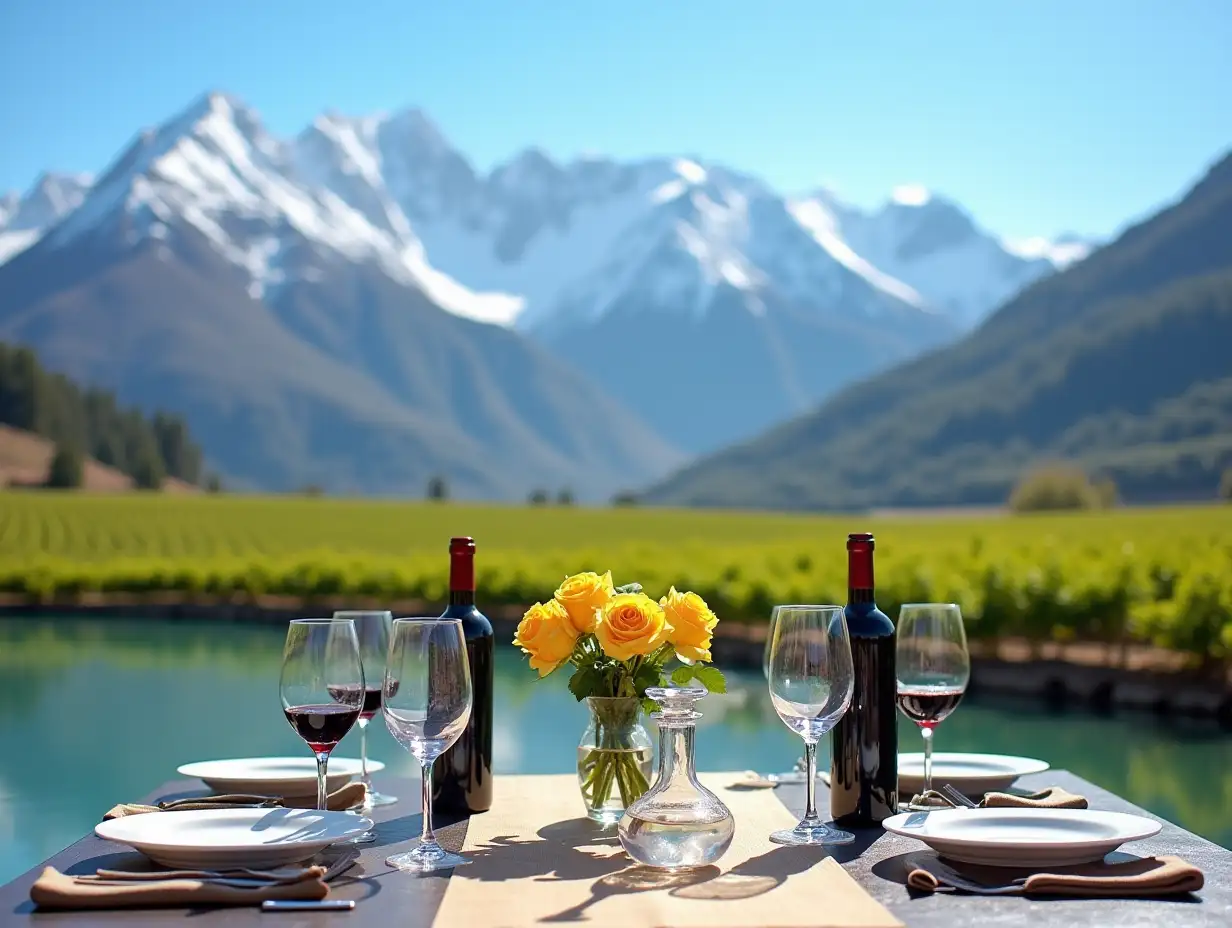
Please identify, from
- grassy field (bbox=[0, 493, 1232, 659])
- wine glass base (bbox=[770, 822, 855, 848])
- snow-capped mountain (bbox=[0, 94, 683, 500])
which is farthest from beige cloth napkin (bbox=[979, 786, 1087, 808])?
snow-capped mountain (bbox=[0, 94, 683, 500])

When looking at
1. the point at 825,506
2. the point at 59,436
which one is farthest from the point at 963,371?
the point at 59,436

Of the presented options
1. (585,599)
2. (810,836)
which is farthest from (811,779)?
(585,599)

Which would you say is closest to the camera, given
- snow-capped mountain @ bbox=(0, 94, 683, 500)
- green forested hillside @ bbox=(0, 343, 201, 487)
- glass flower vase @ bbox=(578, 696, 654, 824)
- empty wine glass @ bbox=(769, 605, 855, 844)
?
empty wine glass @ bbox=(769, 605, 855, 844)

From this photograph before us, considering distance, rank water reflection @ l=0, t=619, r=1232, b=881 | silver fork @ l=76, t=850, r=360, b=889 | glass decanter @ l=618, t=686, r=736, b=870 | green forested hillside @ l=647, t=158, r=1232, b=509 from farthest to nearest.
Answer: green forested hillside @ l=647, t=158, r=1232, b=509 → water reflection @ l=0, t=619, r=1232, b=881 → glass decanter @ l=618, t=686, r=736, b=870 → silver fork @ l=76, t=850, r=360, b=889

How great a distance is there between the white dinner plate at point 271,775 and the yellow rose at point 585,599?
20.1 inches

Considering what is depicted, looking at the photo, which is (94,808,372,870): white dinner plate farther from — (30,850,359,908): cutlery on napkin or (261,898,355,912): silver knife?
(261,898,355,912): silver knife

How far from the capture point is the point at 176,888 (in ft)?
5.90

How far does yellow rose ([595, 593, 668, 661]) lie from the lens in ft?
7.25

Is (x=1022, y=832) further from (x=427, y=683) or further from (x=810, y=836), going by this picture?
(x=427, y=683)

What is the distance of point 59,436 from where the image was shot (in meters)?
69.3

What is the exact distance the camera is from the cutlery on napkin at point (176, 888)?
179 centimetres

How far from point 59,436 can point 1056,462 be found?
6402cm

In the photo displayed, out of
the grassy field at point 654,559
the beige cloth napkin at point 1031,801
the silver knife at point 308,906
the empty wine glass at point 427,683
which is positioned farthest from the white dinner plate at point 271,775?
the grassy field at point 654,559

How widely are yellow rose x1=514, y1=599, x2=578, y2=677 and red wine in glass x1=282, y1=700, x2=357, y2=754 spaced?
299 mm
